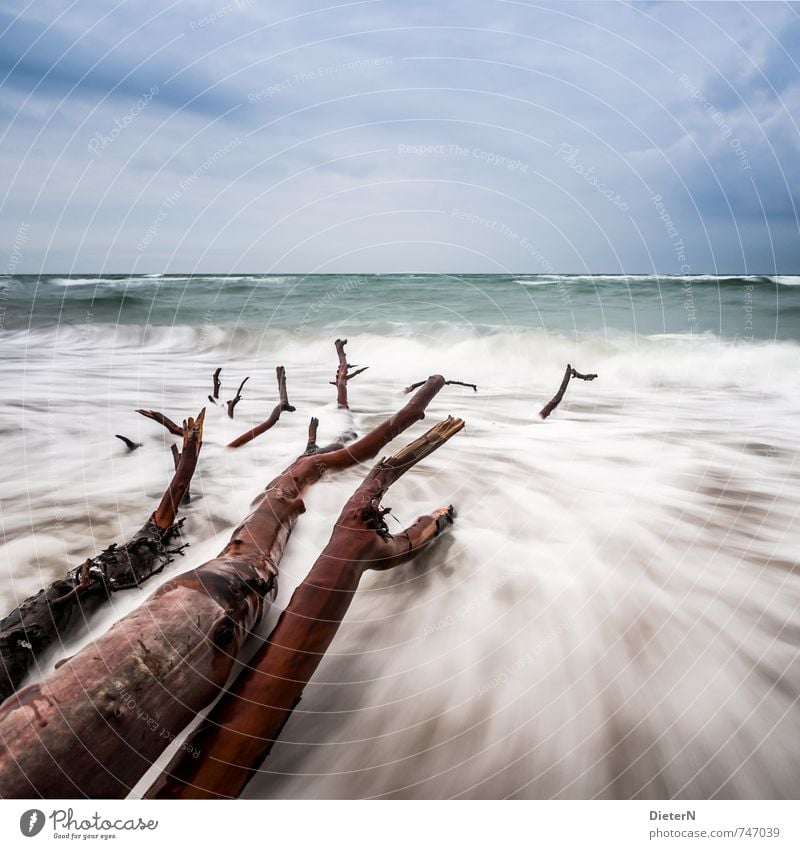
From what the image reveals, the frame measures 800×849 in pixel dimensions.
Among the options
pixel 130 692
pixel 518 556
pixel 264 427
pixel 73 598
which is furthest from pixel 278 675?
pixel 264 427

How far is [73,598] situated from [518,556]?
46.3 inches

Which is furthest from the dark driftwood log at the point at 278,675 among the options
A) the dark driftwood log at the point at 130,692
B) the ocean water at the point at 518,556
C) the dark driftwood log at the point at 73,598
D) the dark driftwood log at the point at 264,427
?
the dark driftwood log at the point at 264,427

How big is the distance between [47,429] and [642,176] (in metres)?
2.85

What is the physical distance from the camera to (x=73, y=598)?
116 centimetres

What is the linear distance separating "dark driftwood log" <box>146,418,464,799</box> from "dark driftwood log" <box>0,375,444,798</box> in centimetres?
5

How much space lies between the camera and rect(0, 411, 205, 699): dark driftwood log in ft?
3.37

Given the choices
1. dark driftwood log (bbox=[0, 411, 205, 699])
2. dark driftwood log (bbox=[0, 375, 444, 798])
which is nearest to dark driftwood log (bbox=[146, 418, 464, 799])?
dark driftwood log (bbox=[0, 375, 444, 798])

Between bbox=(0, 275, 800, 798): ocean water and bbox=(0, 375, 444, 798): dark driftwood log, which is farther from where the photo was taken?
bbox=(0, 275, 800, 798): ocean water

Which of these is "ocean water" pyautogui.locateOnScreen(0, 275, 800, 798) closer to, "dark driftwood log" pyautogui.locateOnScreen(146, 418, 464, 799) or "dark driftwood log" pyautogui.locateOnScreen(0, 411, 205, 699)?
"dark driftwood log" pyautogui.locateOnScreen(0, 411, 205, 699)

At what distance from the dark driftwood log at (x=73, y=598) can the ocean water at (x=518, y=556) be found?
49 millimetres

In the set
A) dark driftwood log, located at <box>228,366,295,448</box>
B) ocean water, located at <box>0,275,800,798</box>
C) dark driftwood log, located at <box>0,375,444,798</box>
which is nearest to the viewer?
dark driftwood log, located at <box>0,375,444,798</box>

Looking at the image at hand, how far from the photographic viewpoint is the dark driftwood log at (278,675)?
2.69ft

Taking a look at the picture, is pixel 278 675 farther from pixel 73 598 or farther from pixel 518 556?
pixel 518 556
